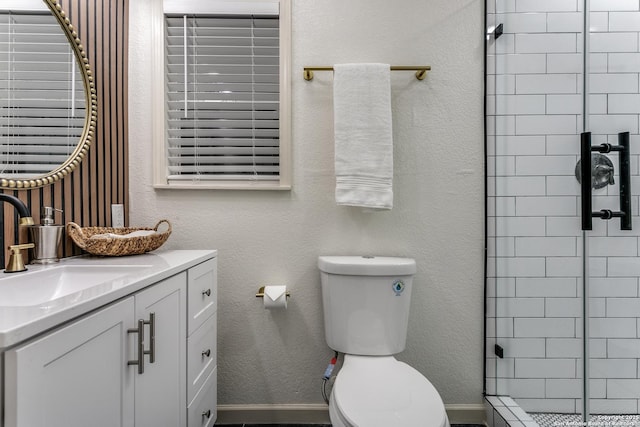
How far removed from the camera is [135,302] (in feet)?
2.60

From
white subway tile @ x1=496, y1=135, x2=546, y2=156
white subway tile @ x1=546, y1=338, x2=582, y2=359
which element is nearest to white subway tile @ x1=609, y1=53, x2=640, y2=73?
white subway tile @ x1=496, y1=135, x2=546, y2=156

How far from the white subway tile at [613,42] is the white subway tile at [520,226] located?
23.8 inches

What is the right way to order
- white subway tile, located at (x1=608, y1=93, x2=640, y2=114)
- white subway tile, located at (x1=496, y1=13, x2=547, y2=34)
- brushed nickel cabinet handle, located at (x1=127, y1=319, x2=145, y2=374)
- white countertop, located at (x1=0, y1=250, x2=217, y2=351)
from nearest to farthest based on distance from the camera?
white countertop, located at (x1=0, y1=250, x2=217, y2=351) < brushed nickel cabinet handle, located at (x1=127, y1=319, x2=145, y2=374) < white subway tile, located at (x1=608, y1=93, x2=640, y2=114) < white subway tile, located at (x1=496, y1=13, x2=547, y2=34)

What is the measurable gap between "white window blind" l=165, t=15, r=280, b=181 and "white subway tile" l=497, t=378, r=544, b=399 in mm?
1394

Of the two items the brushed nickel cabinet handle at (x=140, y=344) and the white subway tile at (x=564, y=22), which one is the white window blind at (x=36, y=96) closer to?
the brushed nickel cabinet handle at (x=140, y=344)

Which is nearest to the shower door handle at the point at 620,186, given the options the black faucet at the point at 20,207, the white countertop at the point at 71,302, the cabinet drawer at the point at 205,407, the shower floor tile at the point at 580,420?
the shower floor tile at the point at 580,420

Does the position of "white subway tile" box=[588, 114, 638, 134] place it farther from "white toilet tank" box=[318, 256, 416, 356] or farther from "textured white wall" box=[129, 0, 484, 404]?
"white toilet tank" box=[318, 256, 416, 356]

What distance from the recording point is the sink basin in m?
0.82

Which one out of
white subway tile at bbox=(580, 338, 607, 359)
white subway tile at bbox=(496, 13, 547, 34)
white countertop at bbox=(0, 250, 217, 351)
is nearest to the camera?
white countertop at bbox=(0, 250, 217, 351)

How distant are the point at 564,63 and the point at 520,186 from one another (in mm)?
478

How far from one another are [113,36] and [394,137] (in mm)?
1316

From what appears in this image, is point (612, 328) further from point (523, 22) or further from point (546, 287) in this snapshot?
point (523, 22)

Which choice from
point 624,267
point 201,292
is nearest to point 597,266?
point 624,267

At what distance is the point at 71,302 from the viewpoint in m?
0.60
